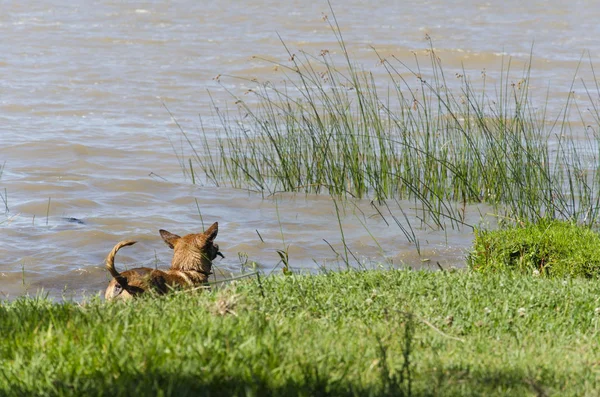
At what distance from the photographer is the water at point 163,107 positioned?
8.30 m

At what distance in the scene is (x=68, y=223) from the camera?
29.2 feet

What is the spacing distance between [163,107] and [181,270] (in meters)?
8.92

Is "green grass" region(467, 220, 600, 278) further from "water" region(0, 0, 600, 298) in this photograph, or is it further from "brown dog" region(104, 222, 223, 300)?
"brown dog" region(104, 222, 223, 300)

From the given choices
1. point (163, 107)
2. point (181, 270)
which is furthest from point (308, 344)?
point (163, 107)

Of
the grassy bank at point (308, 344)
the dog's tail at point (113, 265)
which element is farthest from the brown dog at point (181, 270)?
the grassy bank at point (308, 344)

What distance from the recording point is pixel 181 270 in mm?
6023

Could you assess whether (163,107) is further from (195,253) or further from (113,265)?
(113,265)

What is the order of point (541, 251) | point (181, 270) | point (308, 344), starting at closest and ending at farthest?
point (308, 344) < point (181, 270) < point (541, 251)

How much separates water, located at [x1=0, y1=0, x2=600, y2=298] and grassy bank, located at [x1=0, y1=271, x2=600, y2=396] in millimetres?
1728

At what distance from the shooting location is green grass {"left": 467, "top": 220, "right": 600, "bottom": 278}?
20.8 ft

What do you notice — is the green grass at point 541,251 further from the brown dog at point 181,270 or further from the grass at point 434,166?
the brown dog at point 181,270

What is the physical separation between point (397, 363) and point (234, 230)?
5.32 metres

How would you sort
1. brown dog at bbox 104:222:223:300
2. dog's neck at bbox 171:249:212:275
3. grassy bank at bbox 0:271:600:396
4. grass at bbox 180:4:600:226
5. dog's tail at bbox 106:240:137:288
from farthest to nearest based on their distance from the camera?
grass at bbox 180:4:600:226
dog's neck at bbox 171:249:212:275
brown dog at bbox 104:222:223:300
dog's tail at bbox 106:240:137:288
grassy bank at bbox 0:271:600:396

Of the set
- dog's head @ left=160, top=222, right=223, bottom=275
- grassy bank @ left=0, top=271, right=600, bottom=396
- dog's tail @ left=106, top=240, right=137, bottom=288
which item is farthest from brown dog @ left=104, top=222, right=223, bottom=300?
grassy bank @ left=0, top=271, right=600, bottom=396
